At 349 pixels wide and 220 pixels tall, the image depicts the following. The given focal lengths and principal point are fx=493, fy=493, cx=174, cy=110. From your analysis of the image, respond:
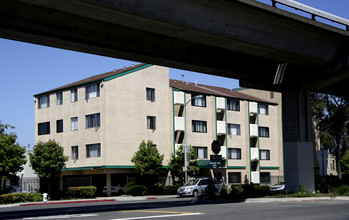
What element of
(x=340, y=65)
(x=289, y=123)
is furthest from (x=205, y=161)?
(x=340, y=65)

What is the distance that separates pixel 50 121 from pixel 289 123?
32629 mm

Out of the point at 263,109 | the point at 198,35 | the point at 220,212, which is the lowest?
the point at 220,212

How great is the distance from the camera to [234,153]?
62719mm

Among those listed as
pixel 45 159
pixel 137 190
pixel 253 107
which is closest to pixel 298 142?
pixel 137 190

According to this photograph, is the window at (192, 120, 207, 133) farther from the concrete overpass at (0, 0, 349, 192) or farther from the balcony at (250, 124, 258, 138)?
the concrete overpass at (0, 0, 349, 192)

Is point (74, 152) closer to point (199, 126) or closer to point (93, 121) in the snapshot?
point (93, 121)

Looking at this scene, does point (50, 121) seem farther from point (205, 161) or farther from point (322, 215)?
point (322, 215)

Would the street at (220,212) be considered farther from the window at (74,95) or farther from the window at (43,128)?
the window at (43,128)

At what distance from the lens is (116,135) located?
168 ft

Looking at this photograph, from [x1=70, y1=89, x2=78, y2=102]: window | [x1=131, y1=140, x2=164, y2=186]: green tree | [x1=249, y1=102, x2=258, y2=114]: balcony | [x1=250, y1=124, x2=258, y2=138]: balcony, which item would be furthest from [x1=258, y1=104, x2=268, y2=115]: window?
[x1=70, y1=89, x2=78, y2=102]: window

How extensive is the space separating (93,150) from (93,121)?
9.98ft

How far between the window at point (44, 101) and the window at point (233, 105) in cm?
2223

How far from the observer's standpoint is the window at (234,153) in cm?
6207

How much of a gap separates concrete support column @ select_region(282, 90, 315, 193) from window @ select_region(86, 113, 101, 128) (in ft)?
78.2
